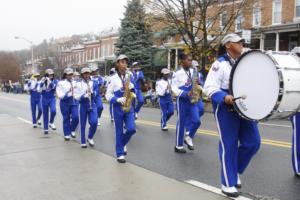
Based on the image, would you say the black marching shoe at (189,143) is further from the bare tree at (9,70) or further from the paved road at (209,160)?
the bare tree at (9,70)

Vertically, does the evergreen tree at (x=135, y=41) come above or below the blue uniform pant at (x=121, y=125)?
above

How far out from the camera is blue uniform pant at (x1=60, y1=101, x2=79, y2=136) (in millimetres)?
11189

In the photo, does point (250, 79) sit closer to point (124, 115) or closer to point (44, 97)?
point (124, 115)

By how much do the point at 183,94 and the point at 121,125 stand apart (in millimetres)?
1497

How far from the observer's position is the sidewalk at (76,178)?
19.2ft

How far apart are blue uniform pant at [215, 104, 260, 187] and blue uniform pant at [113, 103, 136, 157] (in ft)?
8.72

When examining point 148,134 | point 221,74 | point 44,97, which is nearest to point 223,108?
point 221,74

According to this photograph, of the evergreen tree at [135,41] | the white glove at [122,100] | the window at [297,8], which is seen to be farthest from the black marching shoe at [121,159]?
the evergreen tree at [135,41]

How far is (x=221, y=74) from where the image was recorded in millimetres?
5613

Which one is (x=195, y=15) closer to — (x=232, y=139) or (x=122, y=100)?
(x=122, y=100)

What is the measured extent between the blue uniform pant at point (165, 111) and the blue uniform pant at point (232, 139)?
738 cm

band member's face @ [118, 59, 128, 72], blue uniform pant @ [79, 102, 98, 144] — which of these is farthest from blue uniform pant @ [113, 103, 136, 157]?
blue uniform pant @ [79, 102, 98, 144]

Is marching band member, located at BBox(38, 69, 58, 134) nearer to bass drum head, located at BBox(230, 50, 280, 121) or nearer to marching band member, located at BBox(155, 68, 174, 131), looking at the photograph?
marching band member, located at BBox(155, 68, 174, 131)

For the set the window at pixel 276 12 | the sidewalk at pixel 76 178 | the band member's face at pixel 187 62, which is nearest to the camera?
the sidewalk at pixel 76 178
